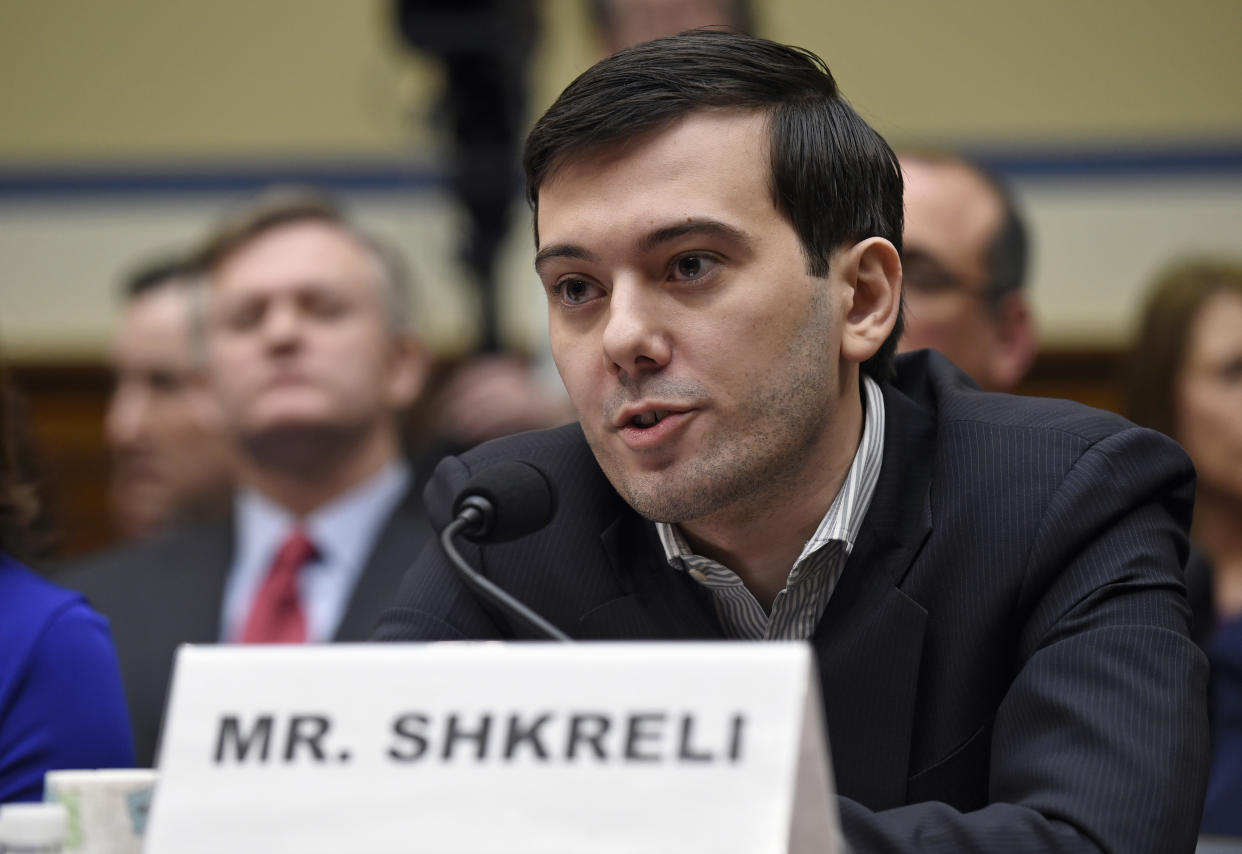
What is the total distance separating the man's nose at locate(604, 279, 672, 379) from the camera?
1395 mm

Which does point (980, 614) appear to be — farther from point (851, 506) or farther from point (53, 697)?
point (53, 697)

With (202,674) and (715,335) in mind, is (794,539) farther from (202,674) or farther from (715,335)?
(202,674)

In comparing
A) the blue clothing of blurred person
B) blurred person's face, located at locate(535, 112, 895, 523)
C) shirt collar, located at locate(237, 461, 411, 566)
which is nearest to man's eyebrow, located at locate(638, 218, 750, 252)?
blurred person's face, located at locate(535, 112, 895, 523)

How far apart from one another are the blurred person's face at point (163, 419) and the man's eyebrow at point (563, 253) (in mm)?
2291

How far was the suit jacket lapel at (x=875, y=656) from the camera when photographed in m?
1.44

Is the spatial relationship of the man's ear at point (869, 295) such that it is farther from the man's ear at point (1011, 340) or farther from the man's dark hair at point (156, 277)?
the man's dark hair at point (156, 277)

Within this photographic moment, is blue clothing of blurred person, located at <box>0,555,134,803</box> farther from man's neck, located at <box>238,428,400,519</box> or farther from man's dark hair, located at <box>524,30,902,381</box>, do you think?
man's neck, located at <box>238,428,400,519</box>

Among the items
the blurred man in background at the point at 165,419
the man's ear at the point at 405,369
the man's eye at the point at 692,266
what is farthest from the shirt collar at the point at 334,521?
the man's eye at the point at 692,266

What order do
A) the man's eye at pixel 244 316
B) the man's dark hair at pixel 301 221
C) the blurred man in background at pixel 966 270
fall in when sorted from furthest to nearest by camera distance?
the man's dark hair at pixel 301 221 < the man's eye at pixel 244 316 < the blurred man in background at pixel 966 270

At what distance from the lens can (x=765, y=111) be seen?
58.6 inches

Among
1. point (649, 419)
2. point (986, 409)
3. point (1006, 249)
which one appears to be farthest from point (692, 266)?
point (1006, 249)

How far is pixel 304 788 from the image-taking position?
101 cm

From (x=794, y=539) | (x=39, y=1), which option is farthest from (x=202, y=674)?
(x=39, y=1)

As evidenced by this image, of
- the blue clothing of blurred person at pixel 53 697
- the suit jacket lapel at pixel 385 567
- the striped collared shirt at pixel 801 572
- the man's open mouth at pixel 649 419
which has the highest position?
the man's open mouth at pixel 649 419
